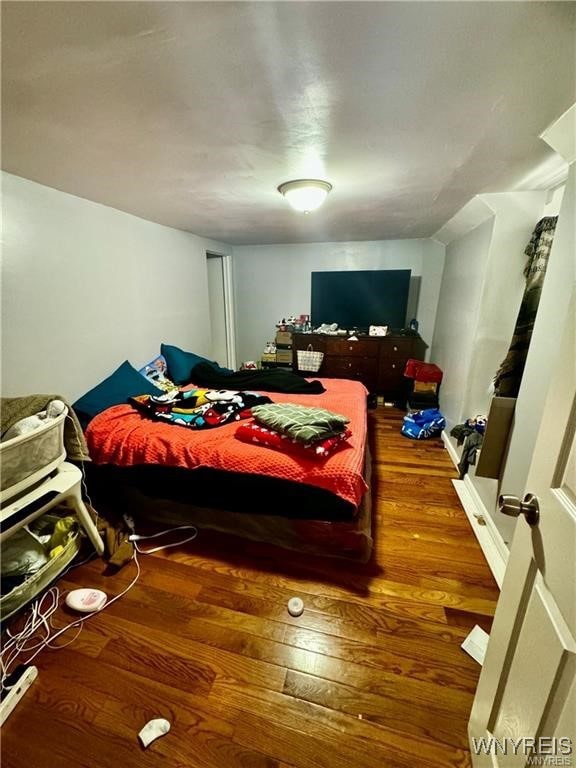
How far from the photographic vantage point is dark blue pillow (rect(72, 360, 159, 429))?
86.5 inches

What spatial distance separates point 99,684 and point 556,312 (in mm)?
2496

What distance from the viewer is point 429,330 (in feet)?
14.1

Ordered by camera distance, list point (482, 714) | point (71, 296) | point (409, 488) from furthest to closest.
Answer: point (409, 488) < point (71, 296) < point (482, 714)

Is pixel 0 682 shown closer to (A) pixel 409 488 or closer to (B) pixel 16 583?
(B) pixel 16 583

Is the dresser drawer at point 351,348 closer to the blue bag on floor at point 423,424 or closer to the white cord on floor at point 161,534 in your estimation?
the blue bag on floor at point 423,424

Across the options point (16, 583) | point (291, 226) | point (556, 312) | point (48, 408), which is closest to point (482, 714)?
point (556, 312)

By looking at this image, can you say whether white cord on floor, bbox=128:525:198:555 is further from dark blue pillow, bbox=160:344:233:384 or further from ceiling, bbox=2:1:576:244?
ceiling, bbox=2:1:576:244

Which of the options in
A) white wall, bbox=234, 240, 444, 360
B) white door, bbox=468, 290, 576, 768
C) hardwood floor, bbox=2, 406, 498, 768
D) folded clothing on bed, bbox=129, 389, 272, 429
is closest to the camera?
white door, bbox=468, 290, 576, 768

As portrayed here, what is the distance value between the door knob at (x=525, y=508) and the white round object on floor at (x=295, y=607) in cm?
112

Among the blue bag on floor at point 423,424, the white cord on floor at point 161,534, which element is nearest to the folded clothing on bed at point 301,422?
the white cord on floor at point 161,534

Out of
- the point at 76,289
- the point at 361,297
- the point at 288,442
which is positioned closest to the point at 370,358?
the point at 361,297

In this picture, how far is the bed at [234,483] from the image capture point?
1.64 meters

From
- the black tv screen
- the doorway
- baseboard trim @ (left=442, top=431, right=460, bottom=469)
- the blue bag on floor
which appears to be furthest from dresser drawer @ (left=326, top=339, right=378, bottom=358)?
the doorway

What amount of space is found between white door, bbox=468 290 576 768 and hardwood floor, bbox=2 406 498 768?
1.17ft
